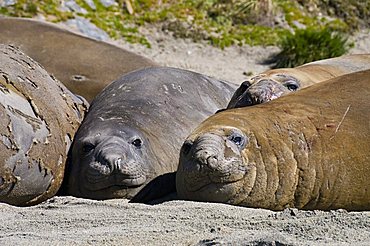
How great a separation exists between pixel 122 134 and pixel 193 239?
1854 mm

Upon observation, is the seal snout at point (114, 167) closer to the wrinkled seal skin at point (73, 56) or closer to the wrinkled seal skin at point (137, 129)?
the wrinkled seal skin at point (137, 129)

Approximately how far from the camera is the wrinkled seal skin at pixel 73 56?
760 cm

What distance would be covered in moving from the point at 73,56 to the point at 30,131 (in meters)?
2.71

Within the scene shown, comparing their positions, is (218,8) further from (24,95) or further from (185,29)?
(24,95)

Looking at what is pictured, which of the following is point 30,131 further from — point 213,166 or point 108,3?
point 108,3

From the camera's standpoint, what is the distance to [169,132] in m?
6.14

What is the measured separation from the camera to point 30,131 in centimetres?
530

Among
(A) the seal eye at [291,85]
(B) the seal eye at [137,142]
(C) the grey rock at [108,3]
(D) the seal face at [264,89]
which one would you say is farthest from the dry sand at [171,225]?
(C) the grey rock at [108,3]

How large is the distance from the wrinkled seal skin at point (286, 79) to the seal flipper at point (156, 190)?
0.68 meters

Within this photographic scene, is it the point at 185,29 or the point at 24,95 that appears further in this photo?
the point at 185,29

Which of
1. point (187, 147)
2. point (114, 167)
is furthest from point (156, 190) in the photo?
point (187, 147)

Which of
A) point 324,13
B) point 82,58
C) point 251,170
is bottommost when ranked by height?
point 324,13

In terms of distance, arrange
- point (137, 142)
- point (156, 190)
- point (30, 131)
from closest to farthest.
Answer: point (30, 131) → point (156, 190) → point (137, 142)

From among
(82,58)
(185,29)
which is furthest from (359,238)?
(185,29)
